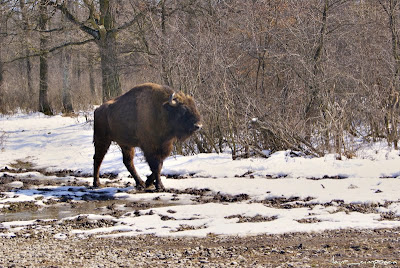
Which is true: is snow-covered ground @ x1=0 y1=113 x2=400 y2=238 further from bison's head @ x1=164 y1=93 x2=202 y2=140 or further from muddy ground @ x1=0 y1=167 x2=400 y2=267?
bison's head @ x1=164 y1=93 x2=202 y2=140

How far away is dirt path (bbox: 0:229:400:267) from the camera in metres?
4.82

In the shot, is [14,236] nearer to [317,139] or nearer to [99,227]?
[99,227]

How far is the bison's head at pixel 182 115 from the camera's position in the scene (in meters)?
9.41

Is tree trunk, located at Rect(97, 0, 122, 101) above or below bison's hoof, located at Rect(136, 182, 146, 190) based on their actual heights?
above

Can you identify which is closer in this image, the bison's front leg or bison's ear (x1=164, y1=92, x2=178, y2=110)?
bison's ear (x1=164, y1=92, x2=178, y2=110)

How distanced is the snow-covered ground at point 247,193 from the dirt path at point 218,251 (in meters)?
0.35

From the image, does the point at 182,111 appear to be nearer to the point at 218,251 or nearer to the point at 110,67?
the point at 218,251

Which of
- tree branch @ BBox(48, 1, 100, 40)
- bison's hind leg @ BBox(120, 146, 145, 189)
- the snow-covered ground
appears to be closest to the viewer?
the snow-covered ground

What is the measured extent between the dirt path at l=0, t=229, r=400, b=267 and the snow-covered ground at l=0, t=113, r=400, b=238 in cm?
35

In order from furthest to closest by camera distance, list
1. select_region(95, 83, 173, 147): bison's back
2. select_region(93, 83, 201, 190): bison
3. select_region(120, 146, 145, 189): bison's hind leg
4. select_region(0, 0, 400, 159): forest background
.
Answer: select_region(0, 0, 400, 159): forest background
select_region(120, 146, 145, 189): bison's hind leg
select_region(95, 83, 173, 147): bison's back
select_region(93, 83, 201, 190): bison

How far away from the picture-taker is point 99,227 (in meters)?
6.99

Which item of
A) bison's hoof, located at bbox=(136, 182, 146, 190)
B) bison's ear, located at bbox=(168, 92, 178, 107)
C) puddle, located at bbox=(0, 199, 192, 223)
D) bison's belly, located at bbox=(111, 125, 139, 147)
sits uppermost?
bison's ear, located at bbox=(168, 92, 178, 107)

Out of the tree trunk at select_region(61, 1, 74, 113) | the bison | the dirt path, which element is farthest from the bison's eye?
the tree trunk at select_region(61, 1, 74, 113)

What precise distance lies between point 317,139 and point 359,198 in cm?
392
